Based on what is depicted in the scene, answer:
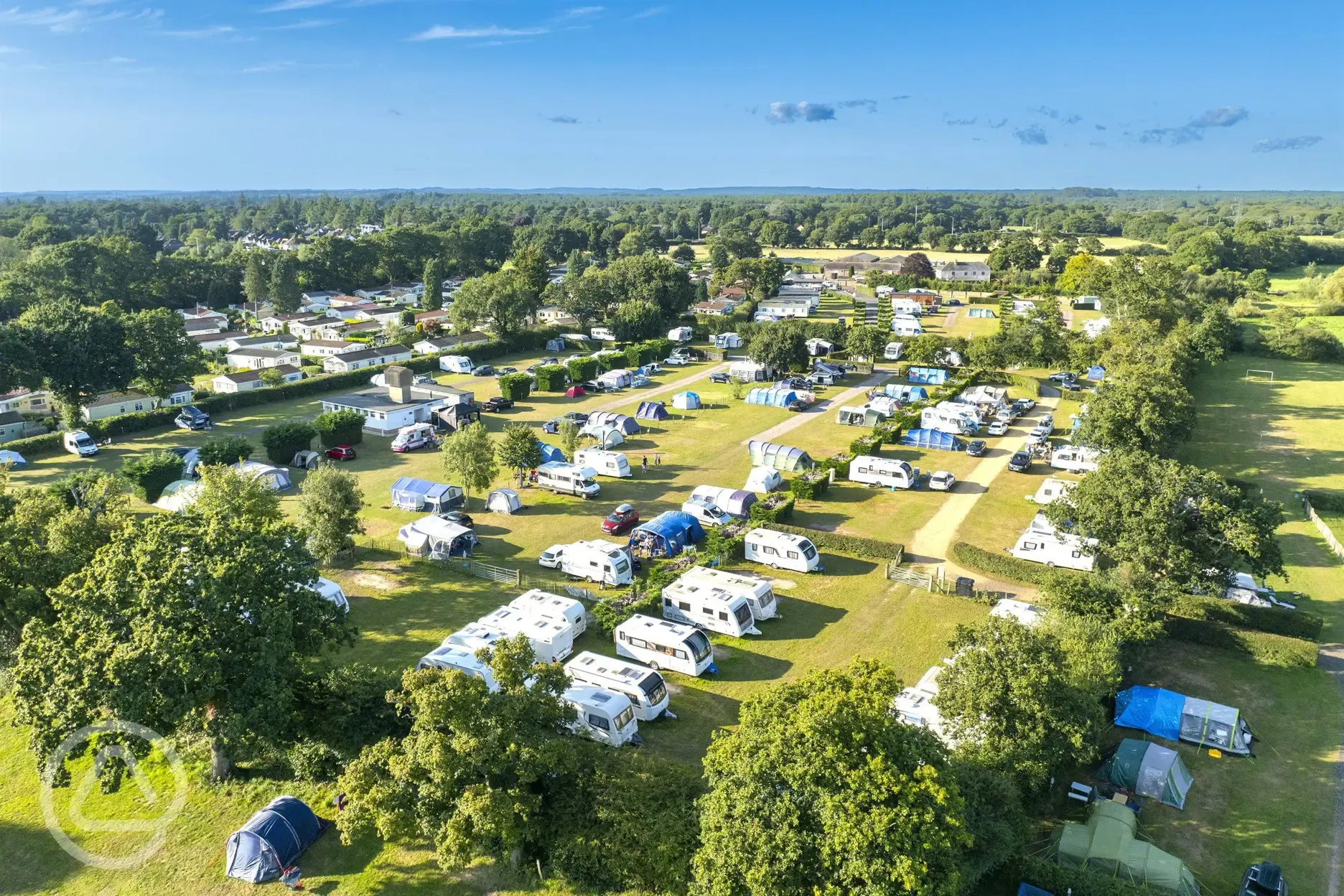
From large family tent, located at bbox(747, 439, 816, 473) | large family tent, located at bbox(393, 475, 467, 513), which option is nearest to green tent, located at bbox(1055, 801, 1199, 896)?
large family tent, located at bbox(747, 439, 816, 473)

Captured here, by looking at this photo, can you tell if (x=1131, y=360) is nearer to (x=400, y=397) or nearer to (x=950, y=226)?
(x=400, y=397)

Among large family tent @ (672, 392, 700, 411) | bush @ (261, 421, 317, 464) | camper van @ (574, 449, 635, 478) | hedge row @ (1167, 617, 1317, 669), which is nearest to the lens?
hedge row @ (1167, 617, 1317, 669)

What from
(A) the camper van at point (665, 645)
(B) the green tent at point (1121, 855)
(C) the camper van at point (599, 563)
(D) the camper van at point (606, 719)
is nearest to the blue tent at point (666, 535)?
(C) the camper van at point (599, 563)

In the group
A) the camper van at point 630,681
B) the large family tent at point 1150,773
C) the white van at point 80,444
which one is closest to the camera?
the large family tent at point 1150,773

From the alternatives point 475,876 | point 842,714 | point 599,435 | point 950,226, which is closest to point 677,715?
point 475,876

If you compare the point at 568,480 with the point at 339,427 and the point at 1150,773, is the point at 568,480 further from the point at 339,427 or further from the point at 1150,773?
the point at 1150,773

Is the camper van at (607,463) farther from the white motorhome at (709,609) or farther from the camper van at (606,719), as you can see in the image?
the camper van at (606,719)
